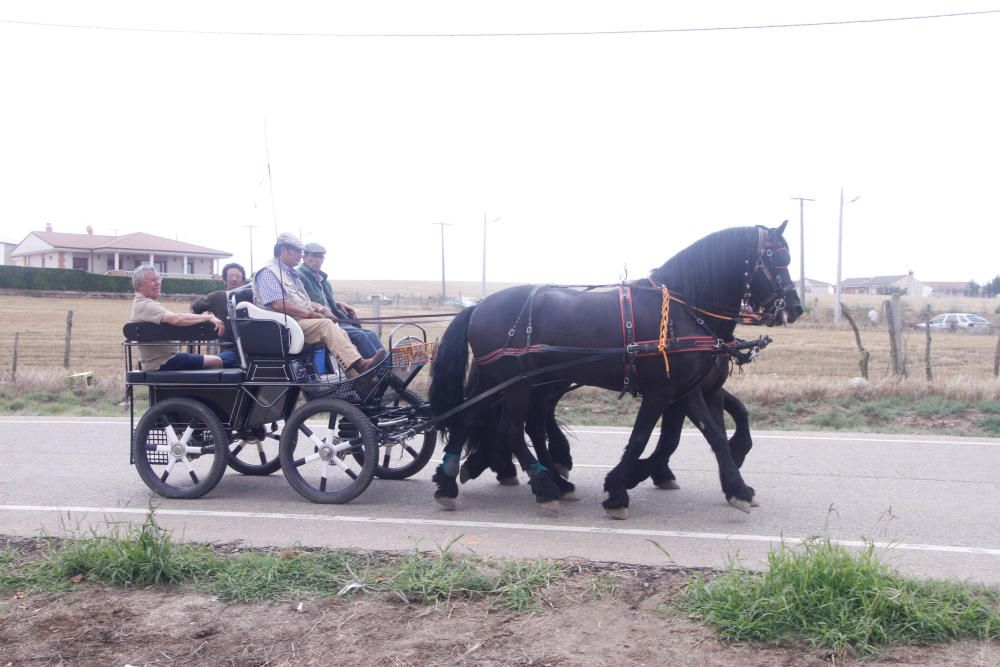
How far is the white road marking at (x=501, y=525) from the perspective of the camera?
5281mm

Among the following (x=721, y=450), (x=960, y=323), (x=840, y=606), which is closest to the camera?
(x=840, y=606)

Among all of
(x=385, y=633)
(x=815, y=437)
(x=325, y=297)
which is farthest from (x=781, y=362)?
(x=385, y=633)

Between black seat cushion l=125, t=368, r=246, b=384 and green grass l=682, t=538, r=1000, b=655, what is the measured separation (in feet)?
13.2

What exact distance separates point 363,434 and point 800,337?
2559 centimetres

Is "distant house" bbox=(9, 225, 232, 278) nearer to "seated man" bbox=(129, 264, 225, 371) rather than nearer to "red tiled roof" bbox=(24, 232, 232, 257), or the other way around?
"red tiled roof" bbox=(24, 232, 232, 257)

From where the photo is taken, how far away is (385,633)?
160 inches

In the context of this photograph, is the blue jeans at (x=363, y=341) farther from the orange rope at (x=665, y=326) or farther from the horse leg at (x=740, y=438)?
the horse leg at (x=740, y=438)

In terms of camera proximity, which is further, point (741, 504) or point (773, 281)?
point (773, 281)

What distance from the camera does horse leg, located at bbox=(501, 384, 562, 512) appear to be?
20.5ft

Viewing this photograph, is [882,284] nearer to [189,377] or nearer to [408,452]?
A: [408,452]

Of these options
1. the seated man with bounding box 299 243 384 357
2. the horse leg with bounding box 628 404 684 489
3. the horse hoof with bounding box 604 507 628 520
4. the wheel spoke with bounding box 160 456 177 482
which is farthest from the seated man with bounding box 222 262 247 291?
the horse hoof with bounding box 604 507 628 520

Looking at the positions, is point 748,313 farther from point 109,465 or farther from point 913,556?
point 109,465

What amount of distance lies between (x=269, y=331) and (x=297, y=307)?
28 centimetres

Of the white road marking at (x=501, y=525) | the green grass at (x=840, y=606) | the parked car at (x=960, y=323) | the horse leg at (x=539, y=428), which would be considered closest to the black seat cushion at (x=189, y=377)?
the white road marking at (x=501, y=525)
